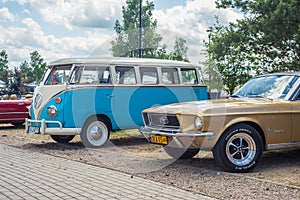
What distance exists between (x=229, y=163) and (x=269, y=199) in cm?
175

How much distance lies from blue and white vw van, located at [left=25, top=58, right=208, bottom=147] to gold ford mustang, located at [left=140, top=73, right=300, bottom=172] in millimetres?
3273

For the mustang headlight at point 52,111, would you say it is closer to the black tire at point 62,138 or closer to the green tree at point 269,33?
the black tire at point 62,138

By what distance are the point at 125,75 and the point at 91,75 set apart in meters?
1.02

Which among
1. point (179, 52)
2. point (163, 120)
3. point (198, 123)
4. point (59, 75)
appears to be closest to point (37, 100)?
point (59, 75)

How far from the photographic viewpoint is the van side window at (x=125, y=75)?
11.9m

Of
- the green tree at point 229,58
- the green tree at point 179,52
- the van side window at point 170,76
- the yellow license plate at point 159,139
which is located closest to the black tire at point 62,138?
the van side window at point 170,76

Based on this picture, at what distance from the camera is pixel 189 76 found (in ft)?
43.8

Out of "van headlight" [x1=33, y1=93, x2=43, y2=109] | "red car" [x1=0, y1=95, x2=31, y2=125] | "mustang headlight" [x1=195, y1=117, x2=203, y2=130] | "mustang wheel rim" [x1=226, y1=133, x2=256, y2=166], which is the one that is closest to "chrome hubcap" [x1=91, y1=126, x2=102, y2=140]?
"van headlight" [x1=33, y1=93, x2=43, y2=109]

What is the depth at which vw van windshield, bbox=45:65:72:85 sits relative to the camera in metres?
11.4

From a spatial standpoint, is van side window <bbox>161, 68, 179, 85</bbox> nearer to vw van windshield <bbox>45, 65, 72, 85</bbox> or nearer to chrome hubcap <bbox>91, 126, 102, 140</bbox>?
chrome hubcap <bbox>91, 126, 102, 140</bbox>

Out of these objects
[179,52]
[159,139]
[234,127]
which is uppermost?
[179,52]

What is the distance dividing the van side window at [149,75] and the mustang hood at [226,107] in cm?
417

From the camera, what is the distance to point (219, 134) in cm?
748

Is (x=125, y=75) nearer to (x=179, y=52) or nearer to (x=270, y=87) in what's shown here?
(x=179, y=52)
